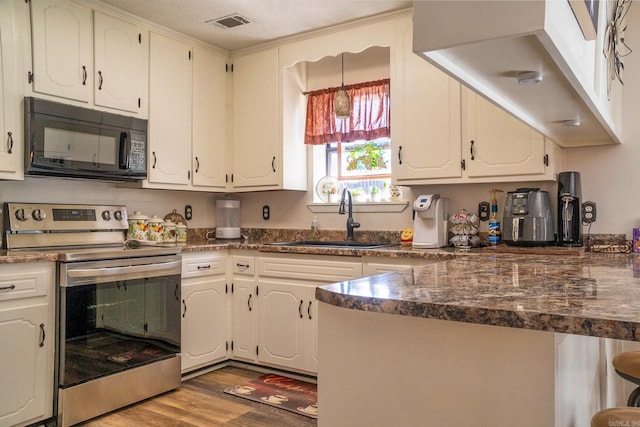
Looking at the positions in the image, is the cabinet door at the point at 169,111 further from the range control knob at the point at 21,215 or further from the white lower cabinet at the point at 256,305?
the range control knob at the point at 21,215

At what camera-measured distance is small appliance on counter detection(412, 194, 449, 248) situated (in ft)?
9.46

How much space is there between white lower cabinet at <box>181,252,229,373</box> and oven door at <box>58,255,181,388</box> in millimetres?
116

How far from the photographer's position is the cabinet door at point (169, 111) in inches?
128

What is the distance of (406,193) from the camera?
331 cm

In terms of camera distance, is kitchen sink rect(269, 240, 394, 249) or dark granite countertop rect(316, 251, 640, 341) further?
kitchen sink rect(269, 240, 394, 249)

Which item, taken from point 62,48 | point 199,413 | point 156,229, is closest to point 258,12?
point 62,48

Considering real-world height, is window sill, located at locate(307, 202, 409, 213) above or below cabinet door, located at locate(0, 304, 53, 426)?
above

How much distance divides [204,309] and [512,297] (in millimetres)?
2514

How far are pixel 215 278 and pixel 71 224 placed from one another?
94cm

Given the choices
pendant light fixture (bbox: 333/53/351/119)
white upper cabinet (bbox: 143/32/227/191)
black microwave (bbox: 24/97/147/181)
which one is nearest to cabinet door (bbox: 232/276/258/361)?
white upper cabinet (bbox: 143/32/227/191)

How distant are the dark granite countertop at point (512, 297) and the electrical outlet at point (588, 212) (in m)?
1.24

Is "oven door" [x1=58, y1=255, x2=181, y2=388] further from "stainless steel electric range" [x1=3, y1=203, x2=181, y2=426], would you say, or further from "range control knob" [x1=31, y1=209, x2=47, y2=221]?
"range control knob" [x1=31, y1=209, x2=47, y2=221]

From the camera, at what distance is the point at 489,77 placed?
126 centimetres

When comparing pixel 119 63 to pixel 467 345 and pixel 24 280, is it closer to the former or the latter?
pixel 24 280
